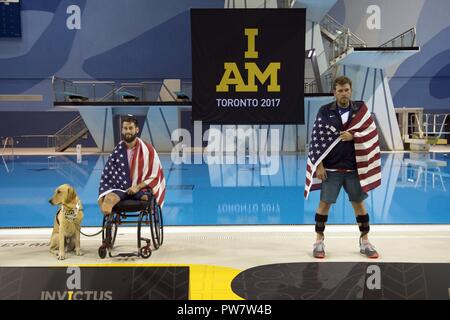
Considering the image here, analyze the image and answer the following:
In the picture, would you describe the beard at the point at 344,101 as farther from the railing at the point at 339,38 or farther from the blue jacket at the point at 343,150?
the railing at the point at 339,38

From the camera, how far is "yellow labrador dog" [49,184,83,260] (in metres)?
4.15

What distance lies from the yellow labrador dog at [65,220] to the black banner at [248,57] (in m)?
2.30

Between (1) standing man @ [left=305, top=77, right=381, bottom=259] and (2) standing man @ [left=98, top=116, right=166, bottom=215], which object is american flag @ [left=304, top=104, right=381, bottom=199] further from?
(2) standing man @ [left=98, top=116, right=166, bottom=215]

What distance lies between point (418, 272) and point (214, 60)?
393 centimetres

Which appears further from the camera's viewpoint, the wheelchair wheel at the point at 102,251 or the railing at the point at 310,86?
the railing at the point at 310,86

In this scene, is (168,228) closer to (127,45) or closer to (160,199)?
(160,199)

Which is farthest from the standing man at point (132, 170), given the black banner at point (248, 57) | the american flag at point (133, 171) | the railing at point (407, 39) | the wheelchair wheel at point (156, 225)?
the railing at point (407, 39)

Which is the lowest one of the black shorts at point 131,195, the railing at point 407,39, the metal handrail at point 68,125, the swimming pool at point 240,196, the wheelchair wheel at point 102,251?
the swimming pool at point 240,196

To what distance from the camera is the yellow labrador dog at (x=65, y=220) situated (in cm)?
415

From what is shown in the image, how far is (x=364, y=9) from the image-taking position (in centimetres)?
2558

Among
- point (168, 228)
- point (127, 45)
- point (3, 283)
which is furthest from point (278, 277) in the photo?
point (127, 45)

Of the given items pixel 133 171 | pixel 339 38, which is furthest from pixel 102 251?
pixel 339 38

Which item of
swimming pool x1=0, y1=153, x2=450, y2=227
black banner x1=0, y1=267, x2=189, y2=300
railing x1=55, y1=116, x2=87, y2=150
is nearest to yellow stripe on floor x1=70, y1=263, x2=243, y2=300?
black banner x1=0, y1=267, x2=189, y2=300

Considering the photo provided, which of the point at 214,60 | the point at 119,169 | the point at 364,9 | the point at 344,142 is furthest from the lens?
the point at 364,9
